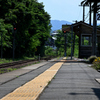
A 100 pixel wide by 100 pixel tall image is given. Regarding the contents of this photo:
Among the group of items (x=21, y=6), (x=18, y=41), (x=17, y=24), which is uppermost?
(x=21, y=6)

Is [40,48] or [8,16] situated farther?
[40,48]

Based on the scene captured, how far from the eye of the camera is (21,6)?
140 feet

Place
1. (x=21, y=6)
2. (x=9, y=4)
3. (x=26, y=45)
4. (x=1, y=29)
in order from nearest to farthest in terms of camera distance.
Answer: (x=1, y=29)
(x=9, y=4)
(x=21, y=6)
(x=26, y=45)

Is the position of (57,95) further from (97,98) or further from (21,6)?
(21,6)

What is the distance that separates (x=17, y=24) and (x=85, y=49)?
13.8m

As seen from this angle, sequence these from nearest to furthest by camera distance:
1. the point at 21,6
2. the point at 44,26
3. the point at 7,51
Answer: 1. the point at 21,6
2. the point at 7,51
3. the point at 44,26

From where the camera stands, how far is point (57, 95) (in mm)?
8008

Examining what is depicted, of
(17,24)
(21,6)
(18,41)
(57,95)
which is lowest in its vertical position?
(57,95)

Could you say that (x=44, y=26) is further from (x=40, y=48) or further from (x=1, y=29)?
(x=1, y=29)

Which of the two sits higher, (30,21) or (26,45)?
(30,21)

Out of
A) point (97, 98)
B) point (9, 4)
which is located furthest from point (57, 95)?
point (9, 4)

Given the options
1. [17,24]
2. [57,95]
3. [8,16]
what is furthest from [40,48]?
[57,95]

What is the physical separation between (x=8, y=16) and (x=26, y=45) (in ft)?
34.7

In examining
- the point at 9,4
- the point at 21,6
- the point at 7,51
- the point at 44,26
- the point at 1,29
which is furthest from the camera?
the point at 44,26
